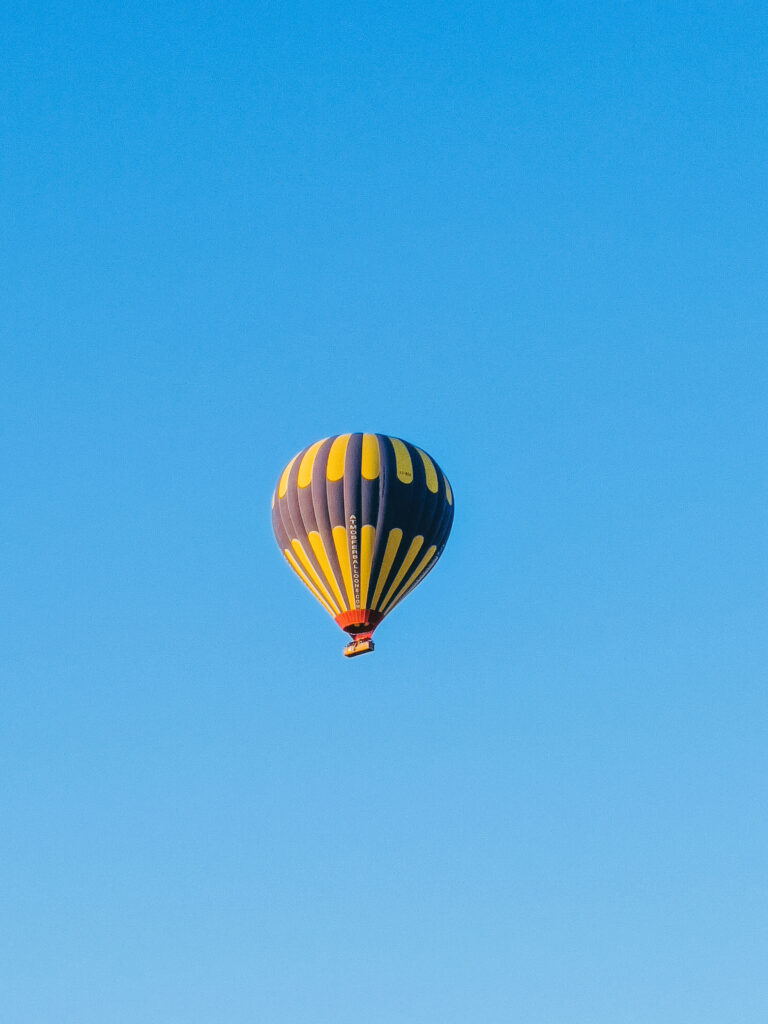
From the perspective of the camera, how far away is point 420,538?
58.3 metres

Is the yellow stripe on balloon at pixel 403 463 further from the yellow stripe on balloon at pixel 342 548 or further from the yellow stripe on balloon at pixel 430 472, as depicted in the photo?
the yellow stripe on balloon at pixel 342 548

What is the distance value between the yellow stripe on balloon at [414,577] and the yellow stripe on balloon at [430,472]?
157 centimetres

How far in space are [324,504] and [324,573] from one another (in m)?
1.84

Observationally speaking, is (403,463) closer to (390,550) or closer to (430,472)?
(430,472)

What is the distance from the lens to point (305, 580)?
59.1 meters

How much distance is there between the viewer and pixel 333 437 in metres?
59.2

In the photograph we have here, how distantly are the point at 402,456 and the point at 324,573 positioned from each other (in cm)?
372

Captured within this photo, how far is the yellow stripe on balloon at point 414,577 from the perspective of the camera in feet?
192

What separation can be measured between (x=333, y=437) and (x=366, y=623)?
5.11 m

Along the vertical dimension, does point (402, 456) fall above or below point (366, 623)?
above

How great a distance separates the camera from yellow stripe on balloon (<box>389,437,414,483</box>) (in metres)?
58.0

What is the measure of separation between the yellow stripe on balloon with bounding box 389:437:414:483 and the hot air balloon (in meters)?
0.03

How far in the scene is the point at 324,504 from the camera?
2281 inches

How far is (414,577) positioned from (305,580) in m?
2.93
